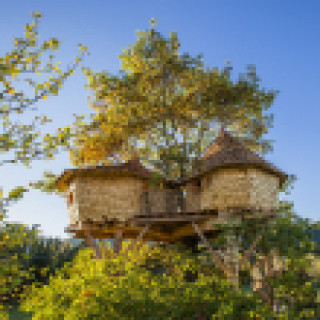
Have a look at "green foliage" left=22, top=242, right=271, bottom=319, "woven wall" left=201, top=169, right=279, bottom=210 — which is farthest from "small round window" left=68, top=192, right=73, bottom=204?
"green foliage" left=22, top=242, right=271, bottom=319

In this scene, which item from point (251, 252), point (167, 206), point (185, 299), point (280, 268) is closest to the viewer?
point (185, 299)

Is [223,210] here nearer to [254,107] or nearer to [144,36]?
[254,107]

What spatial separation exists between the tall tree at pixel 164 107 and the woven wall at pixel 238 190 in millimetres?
3498

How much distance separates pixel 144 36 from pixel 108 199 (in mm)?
11100

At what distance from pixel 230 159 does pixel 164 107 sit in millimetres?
5934

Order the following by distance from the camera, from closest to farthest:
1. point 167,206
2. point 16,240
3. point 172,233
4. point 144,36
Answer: point 16,240 → point 167,206 → point 172,233 → point 144,36

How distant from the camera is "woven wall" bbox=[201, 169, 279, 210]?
22.3 m

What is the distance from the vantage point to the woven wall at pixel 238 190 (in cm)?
2227

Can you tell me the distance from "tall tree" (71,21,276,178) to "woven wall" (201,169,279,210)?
350cm

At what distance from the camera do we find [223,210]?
2242 centimetres

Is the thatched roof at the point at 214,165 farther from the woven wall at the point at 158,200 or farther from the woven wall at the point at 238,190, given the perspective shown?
the woven wall at the point at 158,200

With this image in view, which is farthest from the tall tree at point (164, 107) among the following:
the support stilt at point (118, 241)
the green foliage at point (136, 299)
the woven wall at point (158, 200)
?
the green foliage at point (136, 299)

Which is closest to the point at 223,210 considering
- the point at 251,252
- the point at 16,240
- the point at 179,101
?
the point at 251,252

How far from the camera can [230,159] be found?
22781 millimetres
